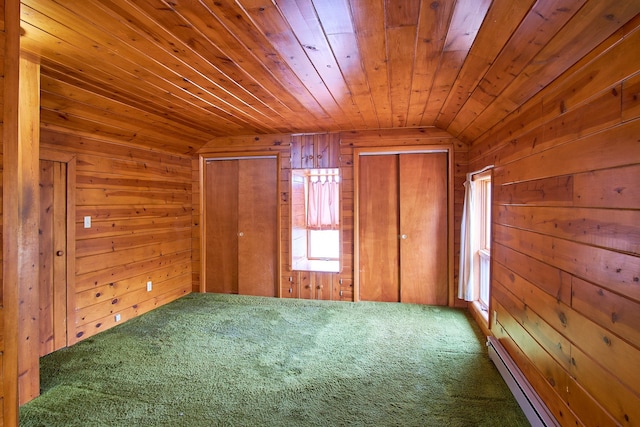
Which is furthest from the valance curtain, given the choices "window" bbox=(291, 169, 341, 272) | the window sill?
the window sill

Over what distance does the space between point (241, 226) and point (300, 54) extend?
3011 millimetres

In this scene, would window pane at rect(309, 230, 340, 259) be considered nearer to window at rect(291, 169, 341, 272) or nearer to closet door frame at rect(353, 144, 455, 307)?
window at rect(291, 169, 341, 272)

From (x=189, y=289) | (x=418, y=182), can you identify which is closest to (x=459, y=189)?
(x=418, y=182)

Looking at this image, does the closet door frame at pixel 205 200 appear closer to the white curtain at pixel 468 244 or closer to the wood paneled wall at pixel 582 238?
the white curtain at pixel 468 244

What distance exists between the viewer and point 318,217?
487cm

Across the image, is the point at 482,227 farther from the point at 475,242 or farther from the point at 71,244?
the point at 71,244

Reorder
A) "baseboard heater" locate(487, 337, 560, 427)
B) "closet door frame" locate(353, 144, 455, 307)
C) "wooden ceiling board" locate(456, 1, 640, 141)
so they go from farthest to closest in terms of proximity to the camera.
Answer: "closet door frame" locate(353, 144, 455, 307) < "baseboard heater" locate(487, 337, 560, 427) < "wooden ceiling board" locate(456, 1, 640, 141)

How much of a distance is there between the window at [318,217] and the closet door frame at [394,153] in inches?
19.7

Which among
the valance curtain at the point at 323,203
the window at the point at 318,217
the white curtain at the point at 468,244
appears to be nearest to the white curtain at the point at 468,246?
the white curtain at the point at 468,244

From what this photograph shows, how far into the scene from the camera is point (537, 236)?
1956 millimetres

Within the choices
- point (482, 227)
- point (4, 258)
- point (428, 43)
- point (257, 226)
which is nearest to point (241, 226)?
point (257, 226)

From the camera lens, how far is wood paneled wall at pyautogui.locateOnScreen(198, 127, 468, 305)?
4012mm

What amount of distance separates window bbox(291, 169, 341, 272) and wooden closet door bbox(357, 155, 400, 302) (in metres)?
0.55

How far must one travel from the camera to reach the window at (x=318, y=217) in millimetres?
4652
